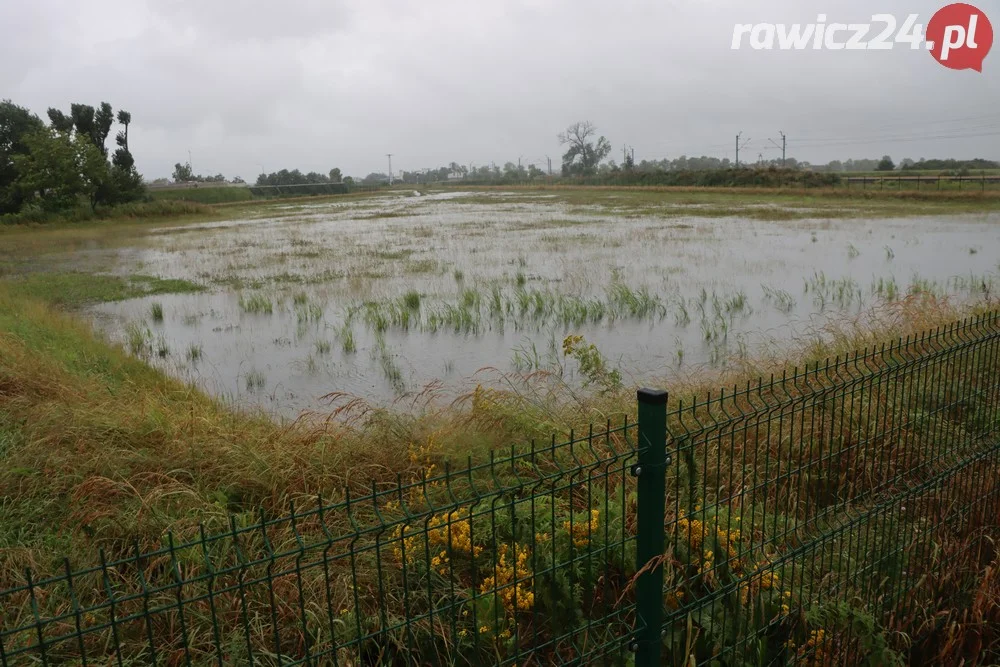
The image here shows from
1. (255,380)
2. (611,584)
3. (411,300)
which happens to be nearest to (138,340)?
(255,380)

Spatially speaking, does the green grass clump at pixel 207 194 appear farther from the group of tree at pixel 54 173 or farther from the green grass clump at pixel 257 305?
the green grass clump at pixel 257 305

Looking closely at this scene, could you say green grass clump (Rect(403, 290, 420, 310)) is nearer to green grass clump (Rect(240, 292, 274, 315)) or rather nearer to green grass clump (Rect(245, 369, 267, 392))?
green grass clump (Rect(240, 292, 274, 315))

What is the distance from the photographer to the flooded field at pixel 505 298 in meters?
8.91

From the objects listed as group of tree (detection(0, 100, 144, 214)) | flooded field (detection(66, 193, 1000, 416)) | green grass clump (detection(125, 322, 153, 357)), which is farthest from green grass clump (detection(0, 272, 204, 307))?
group of tree (detection(0, 100, 144, 214))

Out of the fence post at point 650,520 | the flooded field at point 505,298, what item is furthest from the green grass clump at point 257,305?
the fence post at point 650,520

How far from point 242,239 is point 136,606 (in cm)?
2501

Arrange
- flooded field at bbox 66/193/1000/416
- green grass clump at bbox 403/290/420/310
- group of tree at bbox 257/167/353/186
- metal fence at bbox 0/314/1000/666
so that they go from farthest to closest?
group of tree at bbox 257/167/353/186
green grass clump at bbox 403/290/420/310
flooded field at bbox 66/193/1000/416
metal fence at bbox 0/314/1000/666

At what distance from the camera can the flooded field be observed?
8.91m

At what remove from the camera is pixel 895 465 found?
14.8 ft

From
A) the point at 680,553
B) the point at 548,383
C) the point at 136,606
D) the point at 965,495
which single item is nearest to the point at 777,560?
the point at 680,553

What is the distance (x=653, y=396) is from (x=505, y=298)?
10831 millimetres

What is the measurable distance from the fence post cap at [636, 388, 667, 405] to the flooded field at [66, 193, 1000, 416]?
489cm

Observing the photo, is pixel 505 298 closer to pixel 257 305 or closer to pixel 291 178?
pixel 257 305

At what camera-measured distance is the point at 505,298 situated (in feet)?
42.4
